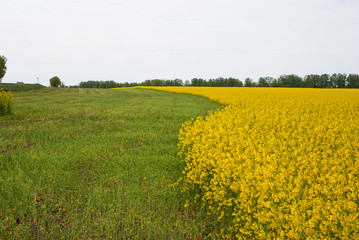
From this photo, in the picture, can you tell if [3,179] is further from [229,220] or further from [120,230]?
[229,220]

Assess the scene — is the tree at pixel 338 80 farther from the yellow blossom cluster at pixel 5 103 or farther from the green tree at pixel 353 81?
the yellow blossom cluster at pixel 5 103

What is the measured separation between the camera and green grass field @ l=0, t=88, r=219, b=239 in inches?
177

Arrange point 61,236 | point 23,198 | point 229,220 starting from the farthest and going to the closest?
point 23,198
point 229,220
point 61,236

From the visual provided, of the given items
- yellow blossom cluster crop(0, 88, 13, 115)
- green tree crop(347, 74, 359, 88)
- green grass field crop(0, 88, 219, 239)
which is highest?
green tree crop(347, 74, 359, 88)

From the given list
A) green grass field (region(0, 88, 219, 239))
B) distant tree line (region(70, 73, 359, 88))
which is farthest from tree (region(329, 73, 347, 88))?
green grass field (region(0, 88, 219, 239))

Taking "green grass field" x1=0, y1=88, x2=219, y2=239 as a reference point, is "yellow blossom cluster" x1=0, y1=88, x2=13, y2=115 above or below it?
above

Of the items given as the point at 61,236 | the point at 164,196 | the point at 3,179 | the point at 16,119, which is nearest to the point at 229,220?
the point at 164,196

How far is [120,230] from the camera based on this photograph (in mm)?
4484

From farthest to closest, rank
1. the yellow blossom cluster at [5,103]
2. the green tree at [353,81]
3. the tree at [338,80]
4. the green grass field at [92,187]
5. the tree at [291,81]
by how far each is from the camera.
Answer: the tree at [291,81] → the tree at [338,80] → the green tree at [353,81] → the yellow blossom cluster at [5,103] → the green grass field at [92,187]

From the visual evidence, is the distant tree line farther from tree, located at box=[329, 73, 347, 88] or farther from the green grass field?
the green grass field

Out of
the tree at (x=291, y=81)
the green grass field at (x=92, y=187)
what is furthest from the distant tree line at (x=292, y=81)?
the green grass field at (x=92, y=187)

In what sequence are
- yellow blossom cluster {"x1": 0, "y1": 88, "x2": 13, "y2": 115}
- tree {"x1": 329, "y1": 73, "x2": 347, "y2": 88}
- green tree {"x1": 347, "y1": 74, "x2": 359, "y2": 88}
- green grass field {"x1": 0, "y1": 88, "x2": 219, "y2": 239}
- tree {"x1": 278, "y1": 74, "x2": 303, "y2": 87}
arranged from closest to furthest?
green grass field {"x1": 0, "y1": 88, "x2": 219, "y2": 239} < yellow blossom cluster {"x1": 0, "y1": 88, "x2": 13, "y2": 115} < green tree {"x1": 347, "y1": 74, "x2": 359, "y2": 88} < tree {"x1": 329, "y1": 73, "x2": 347, "y2": 88} < tree {"x1": 278, "y1": 74, "x2": 303, "y2": 87}

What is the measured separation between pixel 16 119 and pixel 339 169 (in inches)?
594

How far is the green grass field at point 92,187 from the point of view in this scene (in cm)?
449
